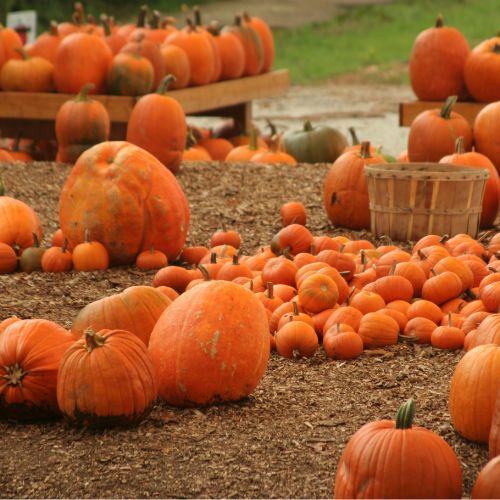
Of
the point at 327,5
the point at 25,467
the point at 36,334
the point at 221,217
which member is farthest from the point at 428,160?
the point at 327,5

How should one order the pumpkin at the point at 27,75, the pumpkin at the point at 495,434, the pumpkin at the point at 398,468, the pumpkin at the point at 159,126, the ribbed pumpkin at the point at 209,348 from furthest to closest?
the pumpkin at the point at 27,75 → the pumpkin at the point at 159,126 → the ribbed pumpkin at the point at 209,348 → the pumpkin at the point at 495,434 → the pumpkin at the point at 398,468

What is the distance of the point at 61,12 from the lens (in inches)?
723

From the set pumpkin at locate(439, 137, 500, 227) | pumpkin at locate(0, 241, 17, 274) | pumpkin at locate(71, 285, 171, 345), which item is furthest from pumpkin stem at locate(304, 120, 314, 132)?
pumpkin at locate(71, 285, 171, 345)

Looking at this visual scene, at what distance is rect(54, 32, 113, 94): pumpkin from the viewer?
7492mm

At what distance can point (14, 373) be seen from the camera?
3.00m

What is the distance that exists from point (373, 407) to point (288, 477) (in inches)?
22.9

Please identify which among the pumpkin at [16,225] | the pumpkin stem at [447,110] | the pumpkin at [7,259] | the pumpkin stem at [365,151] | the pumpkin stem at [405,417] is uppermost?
the pumpkin stem at [447,110]

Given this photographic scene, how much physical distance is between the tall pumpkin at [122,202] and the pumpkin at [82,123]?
1.86 m

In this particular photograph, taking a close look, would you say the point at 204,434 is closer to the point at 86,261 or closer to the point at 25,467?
the point at 25,467

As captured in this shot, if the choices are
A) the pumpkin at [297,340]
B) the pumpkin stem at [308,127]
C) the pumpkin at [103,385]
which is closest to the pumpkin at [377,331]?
the pumpkin at [297,340]

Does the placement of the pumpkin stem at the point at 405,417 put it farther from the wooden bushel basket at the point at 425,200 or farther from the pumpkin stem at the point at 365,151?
the pumpkin stem at the point at 365,151

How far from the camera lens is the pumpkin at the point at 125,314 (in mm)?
3275

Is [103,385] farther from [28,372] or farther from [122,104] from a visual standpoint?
[122,104]

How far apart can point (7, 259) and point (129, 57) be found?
314cm
